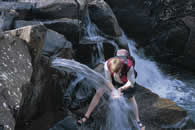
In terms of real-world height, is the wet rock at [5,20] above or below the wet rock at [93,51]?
above

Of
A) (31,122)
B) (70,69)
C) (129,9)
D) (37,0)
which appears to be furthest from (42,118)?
(129,9)

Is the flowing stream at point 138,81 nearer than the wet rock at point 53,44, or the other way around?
the flowing stream at point 138,81

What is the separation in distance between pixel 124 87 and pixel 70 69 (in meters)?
1.33

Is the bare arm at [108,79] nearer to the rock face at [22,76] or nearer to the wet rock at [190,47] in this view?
the rock face at [22,76]

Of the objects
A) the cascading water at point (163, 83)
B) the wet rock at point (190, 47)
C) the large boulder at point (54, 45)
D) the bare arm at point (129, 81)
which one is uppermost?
the large boulder at point (54, 45)

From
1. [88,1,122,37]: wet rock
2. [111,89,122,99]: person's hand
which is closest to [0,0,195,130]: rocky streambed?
[88,1,122,37]: wet rock

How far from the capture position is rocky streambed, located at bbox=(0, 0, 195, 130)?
3555mm

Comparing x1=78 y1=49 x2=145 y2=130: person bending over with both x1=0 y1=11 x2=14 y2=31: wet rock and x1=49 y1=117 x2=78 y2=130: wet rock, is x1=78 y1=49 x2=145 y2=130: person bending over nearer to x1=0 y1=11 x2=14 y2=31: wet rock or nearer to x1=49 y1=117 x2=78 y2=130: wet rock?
x1=49 y1=117 x2=78 y2=130: wet rock

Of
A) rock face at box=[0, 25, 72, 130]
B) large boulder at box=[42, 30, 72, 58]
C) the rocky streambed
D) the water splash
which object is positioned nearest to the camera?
rock face at box=[0, 25, 72, 130]

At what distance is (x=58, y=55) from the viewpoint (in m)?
5.49

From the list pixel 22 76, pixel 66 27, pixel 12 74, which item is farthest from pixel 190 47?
pixel 12 74

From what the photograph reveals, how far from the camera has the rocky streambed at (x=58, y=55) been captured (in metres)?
3.55

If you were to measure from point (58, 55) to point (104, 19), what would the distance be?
3.12 m

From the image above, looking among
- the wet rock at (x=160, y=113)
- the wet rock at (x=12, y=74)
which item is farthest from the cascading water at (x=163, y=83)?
the wet rock at (x=12, y=74)
